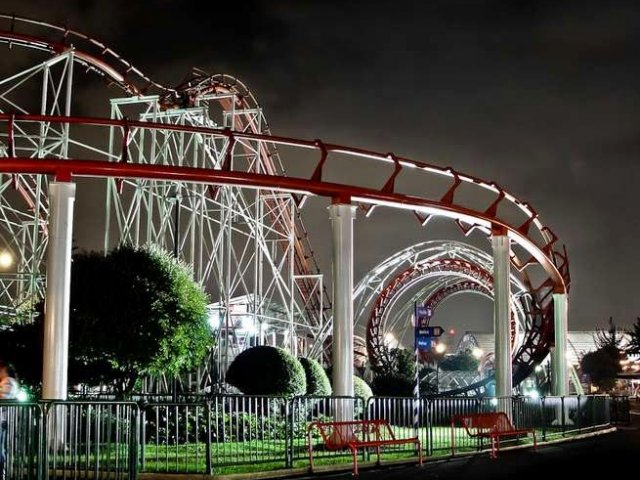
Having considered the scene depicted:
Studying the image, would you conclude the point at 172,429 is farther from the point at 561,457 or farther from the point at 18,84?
the point at 18,84

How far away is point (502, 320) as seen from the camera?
24406mm

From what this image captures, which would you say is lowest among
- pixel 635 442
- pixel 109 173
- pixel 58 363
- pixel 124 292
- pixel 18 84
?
pixel 635 442

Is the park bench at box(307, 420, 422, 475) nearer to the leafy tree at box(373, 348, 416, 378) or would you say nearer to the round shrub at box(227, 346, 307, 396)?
the round shrub at box(227, 346, 307, 396)

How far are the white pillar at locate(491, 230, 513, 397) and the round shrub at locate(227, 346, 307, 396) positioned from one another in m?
5.54

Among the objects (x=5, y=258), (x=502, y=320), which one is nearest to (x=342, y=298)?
(x=502, y=320)

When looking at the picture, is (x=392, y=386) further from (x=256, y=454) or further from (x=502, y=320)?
(x=256, y=454)

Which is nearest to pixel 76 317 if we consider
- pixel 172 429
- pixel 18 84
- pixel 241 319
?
pixel 172 429

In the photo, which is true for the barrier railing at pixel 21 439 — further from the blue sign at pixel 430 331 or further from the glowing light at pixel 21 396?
the blue sign at pixel 430 331

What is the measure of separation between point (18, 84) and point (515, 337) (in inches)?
1087

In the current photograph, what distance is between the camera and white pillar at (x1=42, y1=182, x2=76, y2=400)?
16.7 m

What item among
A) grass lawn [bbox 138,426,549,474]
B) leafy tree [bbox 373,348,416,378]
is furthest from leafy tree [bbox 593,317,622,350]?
grass lawn [bbox 138,426,549,474]

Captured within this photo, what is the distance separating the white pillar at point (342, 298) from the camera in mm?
19578

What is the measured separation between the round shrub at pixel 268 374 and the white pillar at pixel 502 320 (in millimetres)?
5535

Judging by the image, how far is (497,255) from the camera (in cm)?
2458
